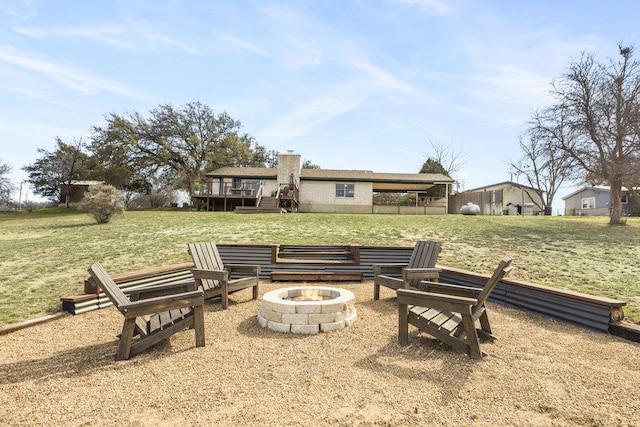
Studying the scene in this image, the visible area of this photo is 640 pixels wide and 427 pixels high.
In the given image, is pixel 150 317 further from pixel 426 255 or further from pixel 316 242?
pixel 316 242

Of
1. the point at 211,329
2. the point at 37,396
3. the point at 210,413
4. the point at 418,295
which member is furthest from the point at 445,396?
the point at 37,396

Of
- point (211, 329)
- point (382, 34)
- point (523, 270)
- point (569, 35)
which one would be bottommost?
point (211, 329)

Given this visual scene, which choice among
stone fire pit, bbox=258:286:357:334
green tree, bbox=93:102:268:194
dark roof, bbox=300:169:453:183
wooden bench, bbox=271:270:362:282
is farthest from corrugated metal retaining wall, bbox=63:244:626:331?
green tree, bbox=93:102:268:194

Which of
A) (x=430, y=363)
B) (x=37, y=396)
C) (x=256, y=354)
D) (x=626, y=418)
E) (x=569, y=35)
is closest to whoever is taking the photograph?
(x=626, y=418)

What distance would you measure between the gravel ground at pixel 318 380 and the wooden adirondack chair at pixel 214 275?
119 cm

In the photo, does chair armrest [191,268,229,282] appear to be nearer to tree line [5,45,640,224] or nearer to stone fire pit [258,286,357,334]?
stone fire pit [258,286,357,334]

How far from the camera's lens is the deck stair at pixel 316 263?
7.74 metres

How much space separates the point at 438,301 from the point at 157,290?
3.85 meters

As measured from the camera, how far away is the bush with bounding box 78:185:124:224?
16250 millimetres

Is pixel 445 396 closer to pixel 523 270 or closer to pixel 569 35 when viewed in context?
pixel 523 270

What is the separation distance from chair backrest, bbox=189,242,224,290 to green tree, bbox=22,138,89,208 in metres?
32.3

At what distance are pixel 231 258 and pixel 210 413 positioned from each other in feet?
18.7

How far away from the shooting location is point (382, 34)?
30.9 ft

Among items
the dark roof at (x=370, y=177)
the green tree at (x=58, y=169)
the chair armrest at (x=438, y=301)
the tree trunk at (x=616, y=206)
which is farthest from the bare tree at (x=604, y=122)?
the green tree at (x=58, y=169)
